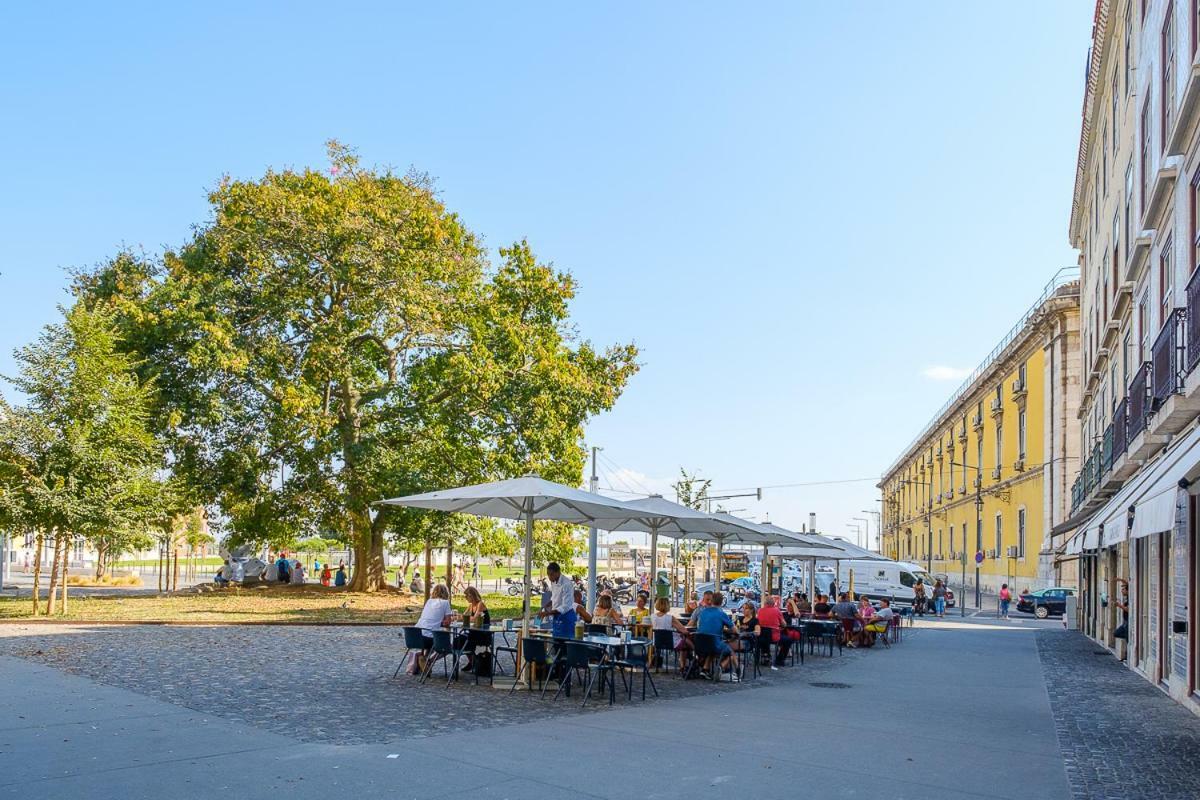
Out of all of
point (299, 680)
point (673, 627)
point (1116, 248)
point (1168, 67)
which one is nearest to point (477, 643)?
point (299, 680)

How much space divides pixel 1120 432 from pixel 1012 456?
36627 mm

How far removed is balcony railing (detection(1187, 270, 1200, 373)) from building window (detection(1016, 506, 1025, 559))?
42.6 meters

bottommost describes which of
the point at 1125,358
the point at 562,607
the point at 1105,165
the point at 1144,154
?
the point at 562,607

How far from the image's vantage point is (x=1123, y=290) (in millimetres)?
22172

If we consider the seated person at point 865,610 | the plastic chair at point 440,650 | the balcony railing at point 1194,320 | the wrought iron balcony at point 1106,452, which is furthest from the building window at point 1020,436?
the plastic chair at point 440,650

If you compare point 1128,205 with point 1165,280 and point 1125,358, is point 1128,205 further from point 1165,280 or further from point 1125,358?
point 1165,280

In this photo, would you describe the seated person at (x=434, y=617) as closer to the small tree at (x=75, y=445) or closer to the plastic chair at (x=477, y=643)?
the plastic chair at (x=477, y=643)

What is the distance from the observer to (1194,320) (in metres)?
12.7

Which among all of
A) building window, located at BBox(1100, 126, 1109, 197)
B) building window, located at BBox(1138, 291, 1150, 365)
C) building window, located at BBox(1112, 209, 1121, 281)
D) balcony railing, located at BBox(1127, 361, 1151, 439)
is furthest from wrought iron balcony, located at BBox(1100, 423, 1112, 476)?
building window, located at BBox(1100, 126, 1109, 197)

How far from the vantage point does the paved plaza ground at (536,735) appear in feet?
27.6

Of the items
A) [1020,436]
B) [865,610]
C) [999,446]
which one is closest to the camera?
[865,610]

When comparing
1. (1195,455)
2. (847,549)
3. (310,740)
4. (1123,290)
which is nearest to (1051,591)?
(847,549)

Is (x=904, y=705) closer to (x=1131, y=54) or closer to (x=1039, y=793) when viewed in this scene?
(x=1039, y=793)

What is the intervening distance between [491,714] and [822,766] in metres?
4.06
